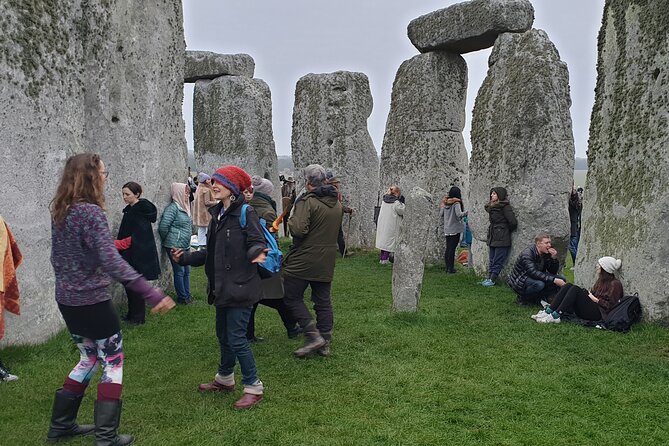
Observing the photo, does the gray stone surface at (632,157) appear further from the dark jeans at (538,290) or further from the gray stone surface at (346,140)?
the gray stone surface at (346,140)

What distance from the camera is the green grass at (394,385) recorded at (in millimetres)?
3967

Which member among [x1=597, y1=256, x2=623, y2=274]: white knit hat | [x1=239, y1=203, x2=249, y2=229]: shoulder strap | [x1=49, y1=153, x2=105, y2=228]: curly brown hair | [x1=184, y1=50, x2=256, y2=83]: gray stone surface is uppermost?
[x1=184, y1=50, x2=256, y2=83]: gray stone surface

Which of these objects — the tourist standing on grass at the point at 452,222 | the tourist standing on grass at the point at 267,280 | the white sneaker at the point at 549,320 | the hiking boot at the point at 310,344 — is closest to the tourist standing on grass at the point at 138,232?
the tourist standing on grass at the point at 267,280

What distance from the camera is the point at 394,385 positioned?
15.8 ft

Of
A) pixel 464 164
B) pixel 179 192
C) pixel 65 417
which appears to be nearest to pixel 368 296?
pixel 179 192

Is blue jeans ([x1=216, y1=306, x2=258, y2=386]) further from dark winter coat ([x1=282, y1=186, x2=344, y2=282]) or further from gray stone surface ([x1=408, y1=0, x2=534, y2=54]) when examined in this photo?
gray stone surface ([x1=408, y1=0, x2=534, y2=54])

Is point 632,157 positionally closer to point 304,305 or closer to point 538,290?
point 538,290

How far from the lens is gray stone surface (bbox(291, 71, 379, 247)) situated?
44.2 feet

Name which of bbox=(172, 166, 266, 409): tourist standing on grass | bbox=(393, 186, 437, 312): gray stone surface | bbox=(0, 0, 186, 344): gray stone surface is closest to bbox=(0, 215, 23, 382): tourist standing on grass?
bbox=(0, 0, 186, 344): gray stone surface

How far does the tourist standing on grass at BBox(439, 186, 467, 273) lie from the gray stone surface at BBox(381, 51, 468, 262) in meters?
0.74

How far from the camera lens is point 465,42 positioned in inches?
427

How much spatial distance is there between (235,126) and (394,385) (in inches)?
438

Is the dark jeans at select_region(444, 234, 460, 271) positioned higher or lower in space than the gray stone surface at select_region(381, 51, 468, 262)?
lower

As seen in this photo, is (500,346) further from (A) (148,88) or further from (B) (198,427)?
(A) (148,88)
